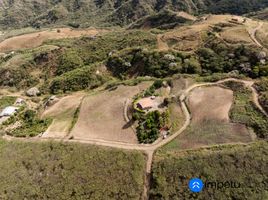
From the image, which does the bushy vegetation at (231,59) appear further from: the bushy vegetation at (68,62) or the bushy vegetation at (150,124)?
the bushy vegetation at (68,62)

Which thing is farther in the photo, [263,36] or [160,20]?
[160,20]

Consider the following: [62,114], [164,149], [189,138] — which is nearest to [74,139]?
[62,114]

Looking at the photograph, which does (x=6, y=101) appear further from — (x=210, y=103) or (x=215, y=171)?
(x=215, y=171)

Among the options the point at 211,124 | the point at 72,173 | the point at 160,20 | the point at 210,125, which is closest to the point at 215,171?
the point at 210,125

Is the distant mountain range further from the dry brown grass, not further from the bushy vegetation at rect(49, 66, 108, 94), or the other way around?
the bushy vegetation at rect(49, 66, 108, 94)

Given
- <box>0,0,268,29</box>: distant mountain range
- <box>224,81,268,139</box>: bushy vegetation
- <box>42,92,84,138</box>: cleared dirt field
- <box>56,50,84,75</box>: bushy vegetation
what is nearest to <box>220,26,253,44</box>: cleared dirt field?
<box>224,81,268,139</box>: bushy vegetation

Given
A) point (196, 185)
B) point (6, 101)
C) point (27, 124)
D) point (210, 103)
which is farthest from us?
point (6, 101)
